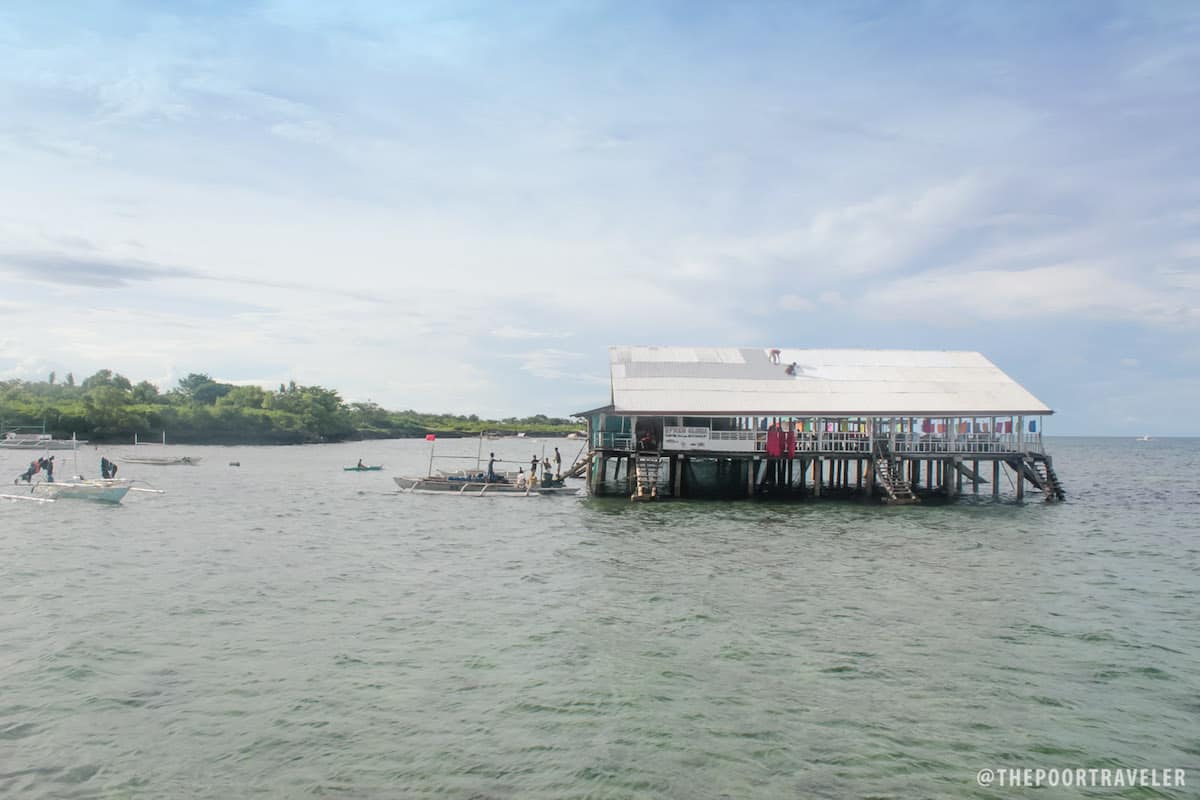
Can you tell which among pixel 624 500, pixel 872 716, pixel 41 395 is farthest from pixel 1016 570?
pixel 41 395

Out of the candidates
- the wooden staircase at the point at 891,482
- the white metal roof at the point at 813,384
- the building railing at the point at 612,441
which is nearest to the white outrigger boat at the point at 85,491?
the building railing at the point at 612,441

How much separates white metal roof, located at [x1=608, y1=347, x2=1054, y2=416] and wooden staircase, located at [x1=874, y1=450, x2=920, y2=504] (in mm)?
2340

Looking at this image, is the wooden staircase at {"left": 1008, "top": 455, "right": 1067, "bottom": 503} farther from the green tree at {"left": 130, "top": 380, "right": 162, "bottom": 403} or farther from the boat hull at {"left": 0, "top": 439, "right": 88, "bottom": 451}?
the green tree at {"left": 130, "top": 380, "right": 162, "bottom": 403}

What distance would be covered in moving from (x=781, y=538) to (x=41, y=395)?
145879mm

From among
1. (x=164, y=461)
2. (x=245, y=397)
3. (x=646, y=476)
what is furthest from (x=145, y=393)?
(x=646, y=476)

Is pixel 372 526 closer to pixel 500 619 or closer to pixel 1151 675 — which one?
pixel 500 619

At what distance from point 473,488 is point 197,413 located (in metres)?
101

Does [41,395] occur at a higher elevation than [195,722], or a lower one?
higher

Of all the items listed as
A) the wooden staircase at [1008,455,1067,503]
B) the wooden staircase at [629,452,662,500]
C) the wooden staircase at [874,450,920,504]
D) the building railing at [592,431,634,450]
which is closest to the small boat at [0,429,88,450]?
the building railing at [592,431,634,450]

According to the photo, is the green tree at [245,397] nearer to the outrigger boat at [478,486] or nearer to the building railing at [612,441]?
the outrigger boat at [478,486]

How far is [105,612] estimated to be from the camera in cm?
1673

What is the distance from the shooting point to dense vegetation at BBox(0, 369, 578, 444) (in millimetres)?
108250

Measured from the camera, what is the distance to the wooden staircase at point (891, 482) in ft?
122

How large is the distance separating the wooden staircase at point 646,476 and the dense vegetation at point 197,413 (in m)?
77.8
